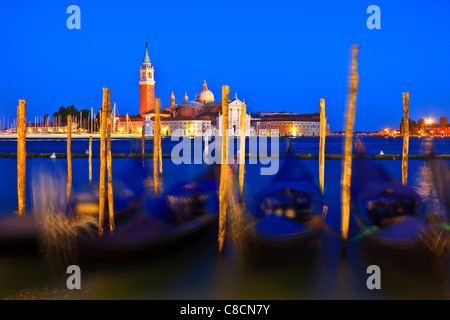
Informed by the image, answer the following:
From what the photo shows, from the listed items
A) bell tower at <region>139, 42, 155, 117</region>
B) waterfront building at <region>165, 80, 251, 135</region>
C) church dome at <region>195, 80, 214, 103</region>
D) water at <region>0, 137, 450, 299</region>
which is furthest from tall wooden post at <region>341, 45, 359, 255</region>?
church dome at <region>195, 80, 214, 103</region>

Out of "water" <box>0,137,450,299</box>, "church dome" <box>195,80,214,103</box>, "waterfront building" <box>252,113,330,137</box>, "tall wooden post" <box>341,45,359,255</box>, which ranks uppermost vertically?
"church dome" <box>195,80,214,103</box>

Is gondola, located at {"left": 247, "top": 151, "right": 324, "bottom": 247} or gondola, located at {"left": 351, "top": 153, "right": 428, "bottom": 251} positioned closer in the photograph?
gondola, located at {"left": 351, "top": 153, "right": 428, "bottom": 251}

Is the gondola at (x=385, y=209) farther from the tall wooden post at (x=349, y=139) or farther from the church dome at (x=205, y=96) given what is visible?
the church dome at (x=205, y=96)

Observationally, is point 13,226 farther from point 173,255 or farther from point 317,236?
point 317,236

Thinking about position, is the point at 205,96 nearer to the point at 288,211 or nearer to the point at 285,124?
the point at 285,124

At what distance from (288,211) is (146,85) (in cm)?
6623

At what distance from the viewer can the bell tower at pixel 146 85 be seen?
2793 inches

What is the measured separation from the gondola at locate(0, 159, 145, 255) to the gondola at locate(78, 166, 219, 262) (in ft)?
1.25

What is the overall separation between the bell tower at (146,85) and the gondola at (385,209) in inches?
2567

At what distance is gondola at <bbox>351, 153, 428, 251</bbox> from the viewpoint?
592cm

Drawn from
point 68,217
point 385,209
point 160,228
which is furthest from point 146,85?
point 160,228

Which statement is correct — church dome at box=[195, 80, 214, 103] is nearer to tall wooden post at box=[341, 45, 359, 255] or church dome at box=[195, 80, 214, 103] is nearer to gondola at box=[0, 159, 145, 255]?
gondola at box=[0, 159, 145, 255]

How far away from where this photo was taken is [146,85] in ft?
233

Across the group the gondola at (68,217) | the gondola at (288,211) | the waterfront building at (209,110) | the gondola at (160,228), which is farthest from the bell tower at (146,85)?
the gondola at (160,228)
